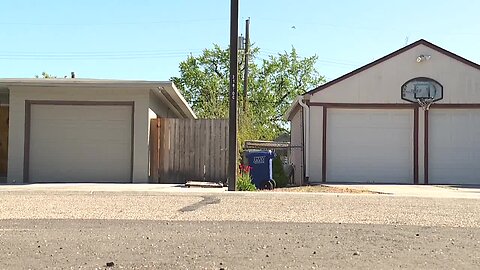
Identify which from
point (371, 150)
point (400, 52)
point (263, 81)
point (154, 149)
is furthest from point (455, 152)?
point (263, 81)

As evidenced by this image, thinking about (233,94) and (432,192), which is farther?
(432,192)

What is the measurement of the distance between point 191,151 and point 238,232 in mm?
10527

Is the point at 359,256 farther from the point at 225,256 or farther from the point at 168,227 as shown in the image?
the point at 168,227

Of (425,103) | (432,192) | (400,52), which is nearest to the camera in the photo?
(432,192)

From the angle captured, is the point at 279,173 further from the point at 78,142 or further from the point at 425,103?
the point at 78,142

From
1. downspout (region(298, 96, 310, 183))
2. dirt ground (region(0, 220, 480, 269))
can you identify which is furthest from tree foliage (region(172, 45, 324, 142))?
dirt ground (region(0, 220, 480, 269))

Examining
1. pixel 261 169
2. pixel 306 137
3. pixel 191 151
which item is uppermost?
pixel 306 137

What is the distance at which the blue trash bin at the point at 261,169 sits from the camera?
695 inches

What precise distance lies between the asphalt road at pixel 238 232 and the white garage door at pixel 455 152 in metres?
7.27

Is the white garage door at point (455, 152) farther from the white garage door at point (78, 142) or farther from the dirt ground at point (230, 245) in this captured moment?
the dirt ground at point (230, 245)

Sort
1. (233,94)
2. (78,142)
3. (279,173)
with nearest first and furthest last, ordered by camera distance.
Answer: (233,94), (78,142), (279,173)

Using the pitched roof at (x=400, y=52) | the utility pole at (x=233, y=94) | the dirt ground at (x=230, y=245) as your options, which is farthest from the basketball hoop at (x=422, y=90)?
the dirt ground at (x=230, y=245)

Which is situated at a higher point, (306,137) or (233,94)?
(233,94)

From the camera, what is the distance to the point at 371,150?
820 inches
